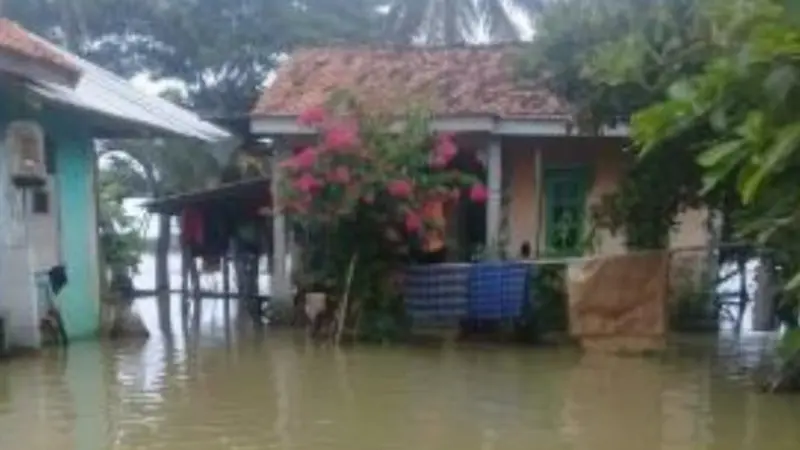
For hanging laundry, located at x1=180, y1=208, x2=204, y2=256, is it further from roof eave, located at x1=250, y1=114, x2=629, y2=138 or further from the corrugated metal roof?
roof eave, located at x1=250, y1=114, x2=629, y2=138

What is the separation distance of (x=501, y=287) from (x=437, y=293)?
0.85m

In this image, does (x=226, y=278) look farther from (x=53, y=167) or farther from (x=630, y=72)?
(x=630, y=72)

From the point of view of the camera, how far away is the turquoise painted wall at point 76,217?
16812 millimetres

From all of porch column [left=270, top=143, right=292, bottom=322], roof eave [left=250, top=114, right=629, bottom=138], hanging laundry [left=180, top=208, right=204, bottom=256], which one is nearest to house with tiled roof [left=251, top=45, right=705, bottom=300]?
roof eave [left=250, top=114, right=629, bottom=138]

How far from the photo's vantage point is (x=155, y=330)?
61.1 feet

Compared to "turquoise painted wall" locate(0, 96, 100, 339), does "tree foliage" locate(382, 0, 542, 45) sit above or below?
above

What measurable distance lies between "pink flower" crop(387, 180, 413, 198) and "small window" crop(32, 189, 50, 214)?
4.29 m

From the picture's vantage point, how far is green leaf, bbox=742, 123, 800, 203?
209 inches

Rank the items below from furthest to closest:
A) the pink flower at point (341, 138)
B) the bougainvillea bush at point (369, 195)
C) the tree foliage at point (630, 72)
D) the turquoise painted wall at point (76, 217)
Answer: the turquoise painted wall at point (76, 217) → the bougainvillea bush at point (369, 195) → the pink flower at point (341, 138) → the tree foliage at point (630, 72)

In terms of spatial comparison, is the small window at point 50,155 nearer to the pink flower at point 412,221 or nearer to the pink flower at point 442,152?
the pink flower at point 412,221

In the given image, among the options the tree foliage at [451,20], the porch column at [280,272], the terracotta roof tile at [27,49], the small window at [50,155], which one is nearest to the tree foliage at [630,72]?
the terracotta roof tile at [27,49]

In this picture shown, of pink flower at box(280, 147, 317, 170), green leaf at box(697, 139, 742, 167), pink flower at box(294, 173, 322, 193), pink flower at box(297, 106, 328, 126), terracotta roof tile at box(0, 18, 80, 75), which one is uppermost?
terracotta roof tile at box(0, 18, 80, 75)

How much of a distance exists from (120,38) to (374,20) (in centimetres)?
642

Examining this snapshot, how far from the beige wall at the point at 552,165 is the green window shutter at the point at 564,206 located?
0.39 ft
